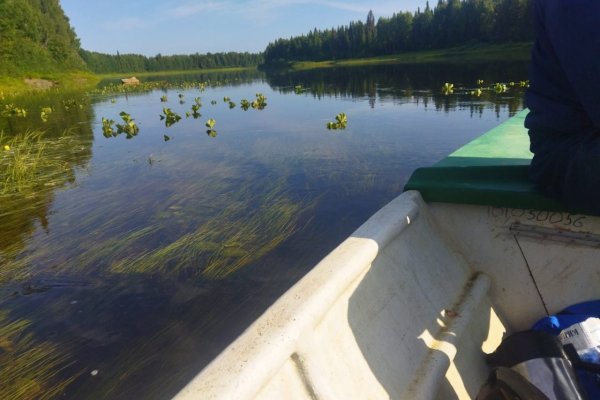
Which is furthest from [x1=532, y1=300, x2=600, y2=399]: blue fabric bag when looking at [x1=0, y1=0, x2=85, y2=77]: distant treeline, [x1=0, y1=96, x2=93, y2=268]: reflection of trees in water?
[x1=0, y1=0, x2=85, y2=77]: distant treeline

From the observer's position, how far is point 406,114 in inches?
570

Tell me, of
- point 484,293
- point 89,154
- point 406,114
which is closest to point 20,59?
point 89,154

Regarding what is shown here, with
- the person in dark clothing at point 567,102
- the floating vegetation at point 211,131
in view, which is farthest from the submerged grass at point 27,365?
the floating vegetation at point 211,131

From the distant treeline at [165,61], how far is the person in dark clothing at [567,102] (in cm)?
13100

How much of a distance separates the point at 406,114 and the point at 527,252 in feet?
41.3

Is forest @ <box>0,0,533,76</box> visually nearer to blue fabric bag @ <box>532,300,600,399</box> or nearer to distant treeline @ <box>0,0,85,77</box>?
distant treeline @ <box>0,0,85,77</box>

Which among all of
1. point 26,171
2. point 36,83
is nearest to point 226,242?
point 26,171

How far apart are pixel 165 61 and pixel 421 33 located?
99.3 m

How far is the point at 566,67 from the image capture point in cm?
178

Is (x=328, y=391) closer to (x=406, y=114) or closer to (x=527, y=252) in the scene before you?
(x=527, y=252)

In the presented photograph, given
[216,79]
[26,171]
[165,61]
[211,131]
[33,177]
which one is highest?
[165,61]

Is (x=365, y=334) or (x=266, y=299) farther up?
(x=365, y=334)

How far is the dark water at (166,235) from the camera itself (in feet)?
11.7

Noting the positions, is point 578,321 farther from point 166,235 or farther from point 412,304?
point 166,235
